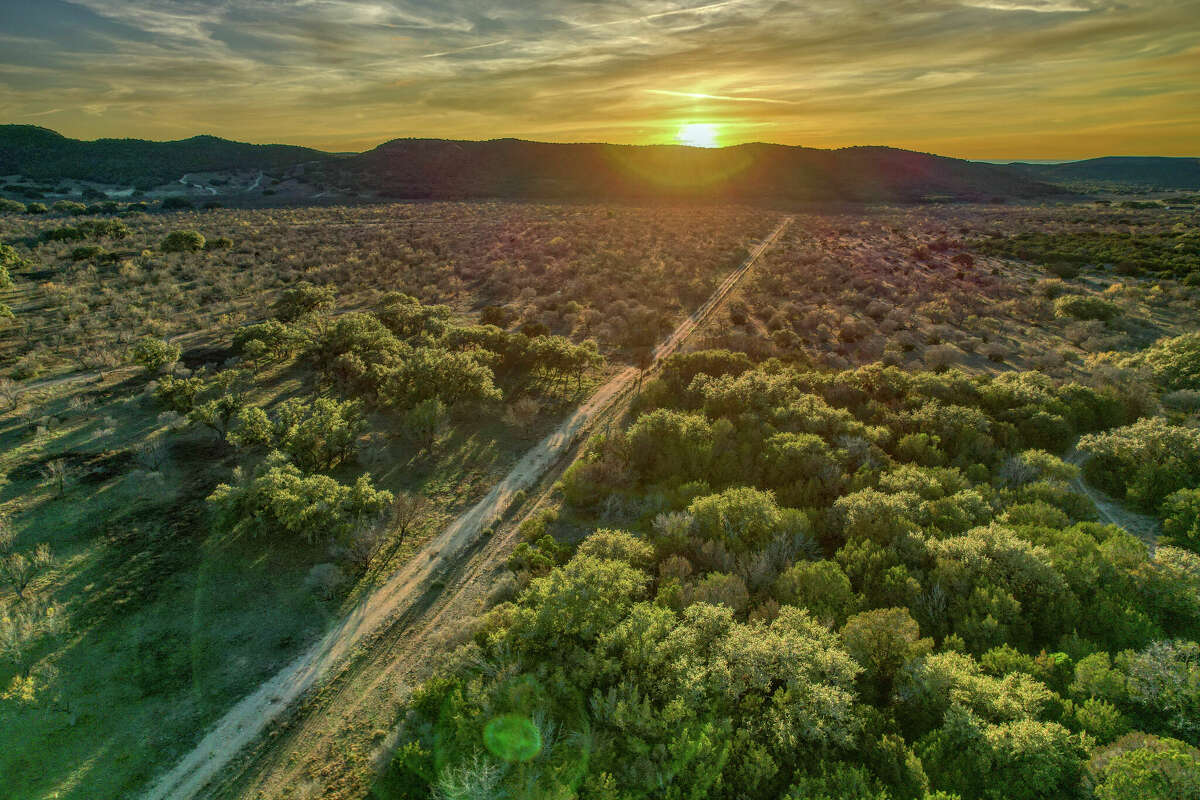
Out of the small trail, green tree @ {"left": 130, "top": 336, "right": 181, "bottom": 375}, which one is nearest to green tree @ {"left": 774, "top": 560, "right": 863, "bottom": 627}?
the small trail

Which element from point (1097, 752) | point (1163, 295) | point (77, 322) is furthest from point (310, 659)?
point (1163, 295)

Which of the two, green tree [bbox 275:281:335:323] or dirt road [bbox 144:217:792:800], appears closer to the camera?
dirt road [bbox 144:217:792:800]

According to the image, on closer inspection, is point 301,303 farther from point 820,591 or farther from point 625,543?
point 820,591

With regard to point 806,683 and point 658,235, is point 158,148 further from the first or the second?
point 806,683

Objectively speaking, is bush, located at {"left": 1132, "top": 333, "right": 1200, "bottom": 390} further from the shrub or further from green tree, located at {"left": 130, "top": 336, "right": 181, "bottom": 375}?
the shrub

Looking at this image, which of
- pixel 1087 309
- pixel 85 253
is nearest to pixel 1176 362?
pixel 1087 309
